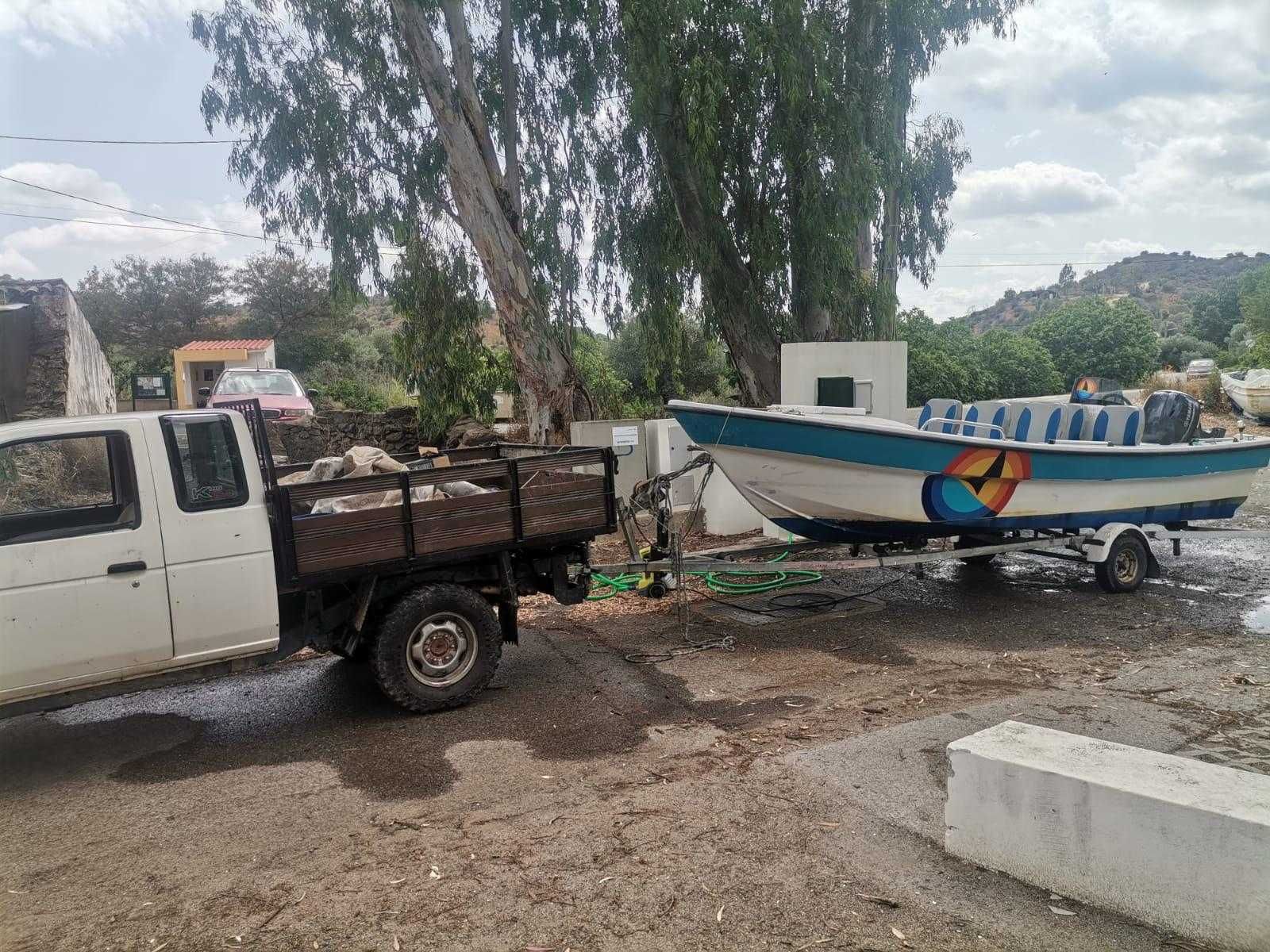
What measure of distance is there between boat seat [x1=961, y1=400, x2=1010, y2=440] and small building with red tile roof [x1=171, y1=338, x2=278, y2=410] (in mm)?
27104

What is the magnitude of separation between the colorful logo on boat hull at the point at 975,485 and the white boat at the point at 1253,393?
728 inches

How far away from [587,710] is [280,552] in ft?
6.90

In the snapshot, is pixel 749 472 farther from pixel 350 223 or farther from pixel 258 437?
pixel 350 223

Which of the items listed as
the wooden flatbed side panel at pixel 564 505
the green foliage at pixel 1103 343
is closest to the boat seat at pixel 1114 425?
the wooden flatbed side panel at pixel 564 505

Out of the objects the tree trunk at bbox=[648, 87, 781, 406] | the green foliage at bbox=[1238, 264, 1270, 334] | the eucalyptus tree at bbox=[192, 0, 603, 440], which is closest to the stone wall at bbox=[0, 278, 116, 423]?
the eucalyptus tree at bbox=[192, 0, 603, 440]

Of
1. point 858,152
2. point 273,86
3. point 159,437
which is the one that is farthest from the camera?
point 273,86

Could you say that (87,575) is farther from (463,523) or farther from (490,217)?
(490,217)

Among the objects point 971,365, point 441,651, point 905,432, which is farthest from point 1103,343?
point 441,651

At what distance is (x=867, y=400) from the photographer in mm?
10945

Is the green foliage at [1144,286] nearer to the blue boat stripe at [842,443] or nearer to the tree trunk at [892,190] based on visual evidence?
the tree trunk at [892,190]

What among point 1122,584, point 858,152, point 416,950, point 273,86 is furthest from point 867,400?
point 273,86

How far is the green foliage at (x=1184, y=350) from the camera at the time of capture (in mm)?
46906

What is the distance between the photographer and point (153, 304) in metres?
41.0

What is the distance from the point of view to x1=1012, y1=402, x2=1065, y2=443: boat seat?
31.1 feet
